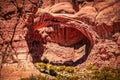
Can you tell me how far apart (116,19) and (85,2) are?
5772 millimetres

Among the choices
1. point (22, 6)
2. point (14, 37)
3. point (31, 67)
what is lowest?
point (31, 67)

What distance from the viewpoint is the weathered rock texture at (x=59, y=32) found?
9.80 metres

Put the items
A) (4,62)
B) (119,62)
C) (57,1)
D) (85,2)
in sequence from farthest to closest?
(57,1) < (85,2) < (119,62) < (4,62)

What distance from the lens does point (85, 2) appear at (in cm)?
2109

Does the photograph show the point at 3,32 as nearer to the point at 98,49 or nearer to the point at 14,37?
the point at 14,37

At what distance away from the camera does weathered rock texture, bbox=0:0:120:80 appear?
9.80 m

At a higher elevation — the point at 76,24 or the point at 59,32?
the point at 76,24

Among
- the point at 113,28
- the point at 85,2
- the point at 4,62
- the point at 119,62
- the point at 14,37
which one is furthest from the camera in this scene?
the point at 85,2

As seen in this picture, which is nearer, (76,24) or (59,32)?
(76,24)

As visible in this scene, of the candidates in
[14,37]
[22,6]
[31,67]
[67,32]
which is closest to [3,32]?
[14,37]

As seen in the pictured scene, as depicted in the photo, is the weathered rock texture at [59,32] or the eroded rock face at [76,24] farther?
the eroded rock face at [76,24]

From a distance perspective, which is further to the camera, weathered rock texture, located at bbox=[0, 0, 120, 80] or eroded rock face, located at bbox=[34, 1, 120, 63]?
eroded rock face, located at bbox=[34, 1, 120, 63]

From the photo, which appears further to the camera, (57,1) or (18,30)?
(57,1)

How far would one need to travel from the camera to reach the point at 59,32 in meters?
21.7
